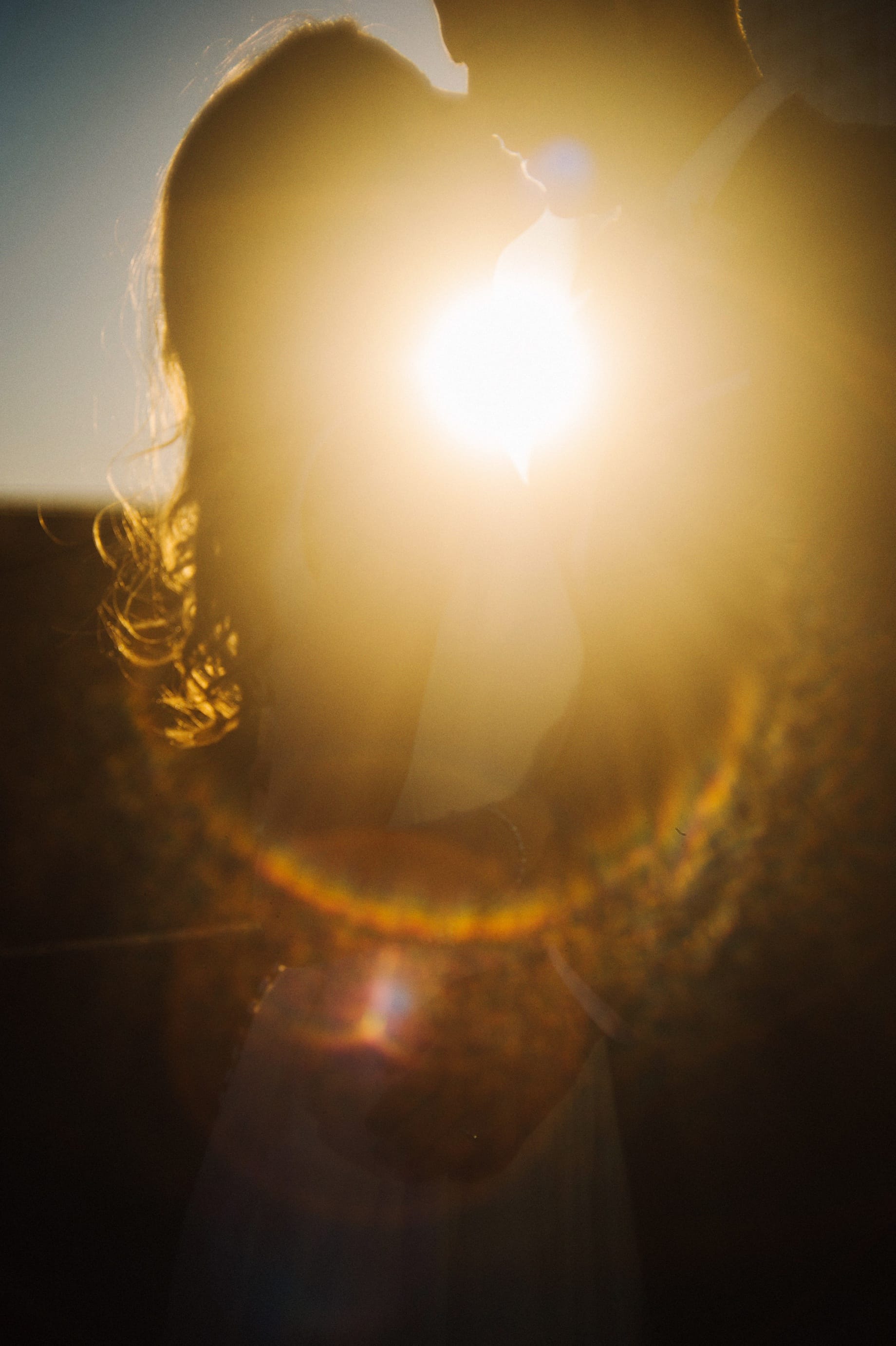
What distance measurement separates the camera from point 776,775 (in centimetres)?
70

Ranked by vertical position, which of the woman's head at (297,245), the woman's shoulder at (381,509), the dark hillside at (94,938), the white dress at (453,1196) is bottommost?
the dark hillside at (94,938)

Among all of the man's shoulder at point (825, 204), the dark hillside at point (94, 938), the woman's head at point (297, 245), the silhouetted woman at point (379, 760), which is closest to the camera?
the man's shoulder at point (825, 204)

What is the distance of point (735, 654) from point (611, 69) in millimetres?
795

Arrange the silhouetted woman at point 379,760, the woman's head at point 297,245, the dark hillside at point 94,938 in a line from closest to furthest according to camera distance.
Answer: the silhouetted woman at point 379,760, the woman's head at point 297,245, the dark hillside at point 94,938

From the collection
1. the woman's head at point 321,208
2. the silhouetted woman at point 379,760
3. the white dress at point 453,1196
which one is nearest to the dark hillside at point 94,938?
the white dress at point 453,1196

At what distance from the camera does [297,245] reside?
114 centimetres

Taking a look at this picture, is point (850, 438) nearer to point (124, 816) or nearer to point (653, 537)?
point (653, 537)

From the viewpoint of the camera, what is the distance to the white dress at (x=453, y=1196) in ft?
2.80

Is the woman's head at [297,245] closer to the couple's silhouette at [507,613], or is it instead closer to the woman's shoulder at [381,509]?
the couple's silhouette at [507,613]

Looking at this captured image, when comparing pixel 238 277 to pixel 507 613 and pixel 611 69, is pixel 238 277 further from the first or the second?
pixel 507 613

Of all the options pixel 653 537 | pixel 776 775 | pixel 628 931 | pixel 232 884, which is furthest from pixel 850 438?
pixel 232 884

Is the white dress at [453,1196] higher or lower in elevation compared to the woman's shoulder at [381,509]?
lower

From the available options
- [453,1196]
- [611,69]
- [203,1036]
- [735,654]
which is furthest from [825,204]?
[203,1036]

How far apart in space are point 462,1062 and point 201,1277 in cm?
63
